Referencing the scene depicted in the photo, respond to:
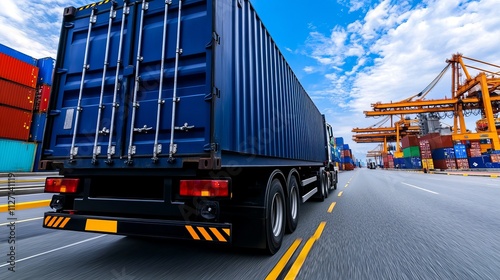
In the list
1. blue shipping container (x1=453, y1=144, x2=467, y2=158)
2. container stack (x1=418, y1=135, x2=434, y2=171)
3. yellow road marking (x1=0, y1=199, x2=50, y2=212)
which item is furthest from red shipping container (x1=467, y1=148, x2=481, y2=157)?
yellow road marking (x1=0, y1=199, x2=50, y2=212)

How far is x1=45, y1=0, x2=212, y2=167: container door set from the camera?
277 cm

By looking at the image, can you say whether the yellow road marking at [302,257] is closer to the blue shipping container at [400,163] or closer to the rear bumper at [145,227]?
the rear bumper at [145,227]

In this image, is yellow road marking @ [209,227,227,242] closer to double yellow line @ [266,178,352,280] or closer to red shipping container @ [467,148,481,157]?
double yellow line @ [266,178,352,280]

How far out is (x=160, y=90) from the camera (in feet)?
9.57

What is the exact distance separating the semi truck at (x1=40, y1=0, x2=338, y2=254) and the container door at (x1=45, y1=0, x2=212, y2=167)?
0.02 metres

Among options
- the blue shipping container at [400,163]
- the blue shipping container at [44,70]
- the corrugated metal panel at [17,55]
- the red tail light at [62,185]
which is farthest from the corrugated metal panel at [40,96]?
the blue shipping container at [400,163]

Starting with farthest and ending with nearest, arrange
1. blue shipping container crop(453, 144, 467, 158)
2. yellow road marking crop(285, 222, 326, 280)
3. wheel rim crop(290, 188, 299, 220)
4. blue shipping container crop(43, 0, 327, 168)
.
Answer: blue shipping container crop(453, 144, 467, 158) < wheel rim crop(290, 188, 299, 220) < blue shipping container crop(43, 0, 327, 168) < yellow road marking crop(285, 222, 326, 280)

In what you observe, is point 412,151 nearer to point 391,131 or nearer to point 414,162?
point 414,162

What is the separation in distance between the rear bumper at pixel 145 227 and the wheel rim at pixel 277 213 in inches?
49.1

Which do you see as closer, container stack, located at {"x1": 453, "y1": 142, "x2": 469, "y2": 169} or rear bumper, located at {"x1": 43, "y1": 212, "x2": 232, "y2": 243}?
rear bumper, located at {"x1": 43, "y1": 212, "x2": 232, "y2": 243}

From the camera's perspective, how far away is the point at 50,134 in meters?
3.44

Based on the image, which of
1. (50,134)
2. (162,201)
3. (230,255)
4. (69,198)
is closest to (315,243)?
(230,255)

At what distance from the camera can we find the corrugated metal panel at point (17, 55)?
19.3 m

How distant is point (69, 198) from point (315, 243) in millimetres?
3683
